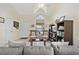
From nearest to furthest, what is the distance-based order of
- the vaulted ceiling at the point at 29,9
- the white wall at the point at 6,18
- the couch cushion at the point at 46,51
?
the couch cushion at the point at 46,51 → the white wall at the point at 6,18 → the vaulted ceiling at the point at 29,9

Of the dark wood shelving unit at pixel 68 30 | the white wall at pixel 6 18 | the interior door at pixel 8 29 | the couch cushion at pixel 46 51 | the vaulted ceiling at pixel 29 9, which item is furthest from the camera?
the interior door at pixel 8 29

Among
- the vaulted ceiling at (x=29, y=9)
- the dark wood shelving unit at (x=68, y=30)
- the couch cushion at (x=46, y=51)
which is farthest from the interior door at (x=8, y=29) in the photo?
the couch cushion at (x=46, y=51)

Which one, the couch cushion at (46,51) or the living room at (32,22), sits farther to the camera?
the living room at (32,22)

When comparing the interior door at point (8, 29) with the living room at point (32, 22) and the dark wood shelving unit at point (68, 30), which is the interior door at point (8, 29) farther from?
the dark wood shelving unit at point (68, 30)

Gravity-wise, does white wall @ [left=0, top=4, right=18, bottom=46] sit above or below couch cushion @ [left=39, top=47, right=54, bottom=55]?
above

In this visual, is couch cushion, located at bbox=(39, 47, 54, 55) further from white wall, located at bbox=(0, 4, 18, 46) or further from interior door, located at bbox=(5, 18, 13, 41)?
interior door, located at bbox=(5, 18, 13, 41)

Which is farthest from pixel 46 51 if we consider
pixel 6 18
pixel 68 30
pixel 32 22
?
pixel 32 22

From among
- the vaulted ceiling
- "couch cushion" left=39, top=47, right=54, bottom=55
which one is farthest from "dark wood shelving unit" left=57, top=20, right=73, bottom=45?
"couch cushion" left=39, top=47, right=54, bottom=55

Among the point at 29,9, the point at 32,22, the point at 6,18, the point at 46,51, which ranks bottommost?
the point at 46,51

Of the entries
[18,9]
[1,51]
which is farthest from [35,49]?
[18,9]

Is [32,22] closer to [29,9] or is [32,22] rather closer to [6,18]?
[29,9]

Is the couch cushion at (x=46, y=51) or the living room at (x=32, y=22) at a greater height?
the living room at (x=32, y=22)

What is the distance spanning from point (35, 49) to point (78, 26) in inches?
111
